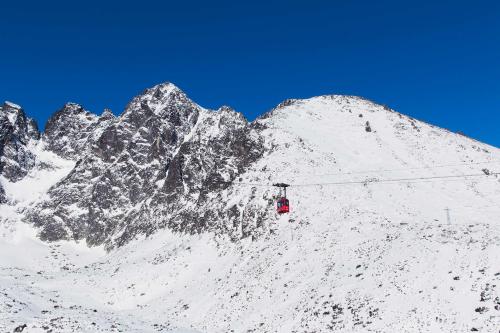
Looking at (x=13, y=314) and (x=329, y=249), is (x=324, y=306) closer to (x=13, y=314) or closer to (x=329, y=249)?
(x=329, y=249)

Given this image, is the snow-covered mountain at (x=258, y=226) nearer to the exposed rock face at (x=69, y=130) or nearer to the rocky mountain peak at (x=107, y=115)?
the exposed rock face at (x=69, y=130)

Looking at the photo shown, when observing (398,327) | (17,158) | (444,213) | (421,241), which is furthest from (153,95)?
(398,327)

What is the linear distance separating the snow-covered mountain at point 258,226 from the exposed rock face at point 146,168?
395 millimetres

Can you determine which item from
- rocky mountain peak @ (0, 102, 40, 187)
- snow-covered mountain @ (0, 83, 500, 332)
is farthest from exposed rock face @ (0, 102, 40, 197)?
snow-covered mountain @ (0, 83, 500, 332)

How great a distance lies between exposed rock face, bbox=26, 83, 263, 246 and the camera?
72.2m

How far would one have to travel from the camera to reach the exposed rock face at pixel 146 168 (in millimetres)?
72250

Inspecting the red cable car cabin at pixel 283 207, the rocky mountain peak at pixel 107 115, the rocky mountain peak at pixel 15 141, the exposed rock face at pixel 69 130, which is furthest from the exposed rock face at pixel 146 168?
the red cable car cabin at pixel 283 207

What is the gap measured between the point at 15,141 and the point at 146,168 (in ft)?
159

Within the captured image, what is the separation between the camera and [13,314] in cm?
3350

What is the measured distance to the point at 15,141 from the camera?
127438 mm

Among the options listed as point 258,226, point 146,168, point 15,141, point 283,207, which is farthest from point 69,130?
point 283,207

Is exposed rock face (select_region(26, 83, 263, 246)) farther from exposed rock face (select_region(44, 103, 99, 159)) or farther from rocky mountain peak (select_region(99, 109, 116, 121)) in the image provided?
rocky mountain peak (select_region(99, 109, 116, 121))

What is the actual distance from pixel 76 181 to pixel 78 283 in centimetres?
5490

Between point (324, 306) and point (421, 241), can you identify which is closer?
point (324, 306)
